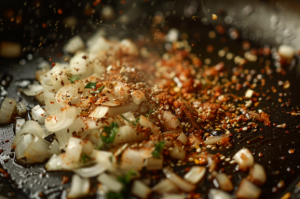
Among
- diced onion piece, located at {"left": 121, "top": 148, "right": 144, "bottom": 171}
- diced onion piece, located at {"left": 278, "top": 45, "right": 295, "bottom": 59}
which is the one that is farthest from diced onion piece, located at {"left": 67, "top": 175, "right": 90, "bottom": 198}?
diced onion piece, located at {"left": 278, "top": 45, "right": 295, "bottom": 59}

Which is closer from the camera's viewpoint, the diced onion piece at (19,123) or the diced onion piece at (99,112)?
the diced onion piece at (99,112)

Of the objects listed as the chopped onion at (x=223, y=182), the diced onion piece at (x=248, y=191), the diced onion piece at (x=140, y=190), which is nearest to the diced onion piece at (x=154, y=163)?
the diced onion piece at (x=140, y=190)

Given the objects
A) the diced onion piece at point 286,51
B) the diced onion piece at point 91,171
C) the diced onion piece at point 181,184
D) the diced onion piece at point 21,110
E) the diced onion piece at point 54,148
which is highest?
the diced onion piece at point 286,51

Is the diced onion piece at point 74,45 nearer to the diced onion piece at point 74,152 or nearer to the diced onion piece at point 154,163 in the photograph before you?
the diced onion piece at point 74,152

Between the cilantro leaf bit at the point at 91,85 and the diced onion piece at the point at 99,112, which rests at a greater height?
the cilantro leaf bit at the point at 91,85

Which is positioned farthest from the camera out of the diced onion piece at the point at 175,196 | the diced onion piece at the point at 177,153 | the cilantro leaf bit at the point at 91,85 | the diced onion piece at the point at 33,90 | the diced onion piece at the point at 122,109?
the diced onion piece at the point at 33,90

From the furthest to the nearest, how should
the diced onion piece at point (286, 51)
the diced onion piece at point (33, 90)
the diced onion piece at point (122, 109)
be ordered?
1. the diced onion piece at point (286, 51)
2. the diced onion piece at point (33, 90)
3. the diced onion piece at point (122, 109)
